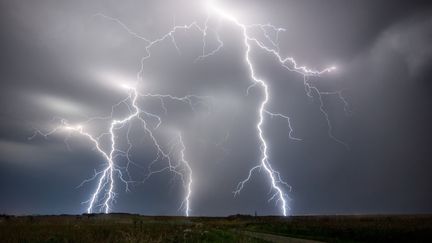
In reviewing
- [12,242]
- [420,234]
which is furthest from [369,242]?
[12,242]

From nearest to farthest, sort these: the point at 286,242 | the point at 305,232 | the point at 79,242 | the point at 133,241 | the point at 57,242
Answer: the point at 133,241
the point at 79,242
the point at 57,242
the point at 286,242
the point at 305,232

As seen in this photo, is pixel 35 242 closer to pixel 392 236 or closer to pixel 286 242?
pixel 286 242

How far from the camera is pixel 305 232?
2638 cm

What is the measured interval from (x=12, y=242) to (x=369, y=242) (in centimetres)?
1509

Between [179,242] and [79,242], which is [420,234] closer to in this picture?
[179,242]

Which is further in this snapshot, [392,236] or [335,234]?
[335,234]

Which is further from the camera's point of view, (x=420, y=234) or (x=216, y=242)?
(x=420, y=234)

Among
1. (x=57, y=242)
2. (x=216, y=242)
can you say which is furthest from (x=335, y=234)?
(x=57, y=242)

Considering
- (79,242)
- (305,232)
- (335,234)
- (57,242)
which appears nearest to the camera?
(79,242)

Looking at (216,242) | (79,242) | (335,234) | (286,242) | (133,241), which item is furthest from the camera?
(335,234)

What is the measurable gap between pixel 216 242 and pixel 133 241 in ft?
22.2

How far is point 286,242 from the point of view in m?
17.3

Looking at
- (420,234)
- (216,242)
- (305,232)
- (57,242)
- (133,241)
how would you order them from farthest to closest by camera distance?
(305,232)
(420,234)
(216,242)
(57,242)
(133,241)

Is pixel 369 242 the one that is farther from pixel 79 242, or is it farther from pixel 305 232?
pixel 79 242
